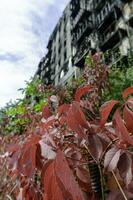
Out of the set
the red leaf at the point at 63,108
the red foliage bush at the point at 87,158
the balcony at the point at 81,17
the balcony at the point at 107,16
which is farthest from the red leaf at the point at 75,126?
the balcony at the point at 81,17

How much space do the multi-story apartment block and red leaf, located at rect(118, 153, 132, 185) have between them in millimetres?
16468

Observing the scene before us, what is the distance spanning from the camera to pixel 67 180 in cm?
65

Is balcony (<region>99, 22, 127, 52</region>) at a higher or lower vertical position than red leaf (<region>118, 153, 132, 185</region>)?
higher

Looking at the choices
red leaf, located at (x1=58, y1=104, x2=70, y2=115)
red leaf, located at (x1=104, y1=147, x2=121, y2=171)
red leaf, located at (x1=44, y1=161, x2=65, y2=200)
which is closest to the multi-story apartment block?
red leaf, located at (x1=58, y1=104, x2=70, y2=115)

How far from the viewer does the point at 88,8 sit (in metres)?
32.2

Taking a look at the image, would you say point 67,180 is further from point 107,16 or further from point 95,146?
point 107,16

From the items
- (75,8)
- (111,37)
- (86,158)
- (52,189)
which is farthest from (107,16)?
(52,189)

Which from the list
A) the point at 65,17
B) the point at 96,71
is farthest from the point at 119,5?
the point at 96,71

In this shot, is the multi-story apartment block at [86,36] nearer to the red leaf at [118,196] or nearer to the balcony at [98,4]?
the balcony at [98,4]

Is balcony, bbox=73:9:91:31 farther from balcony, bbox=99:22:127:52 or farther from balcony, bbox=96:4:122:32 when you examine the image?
balcony, bbox=99:22:127:52

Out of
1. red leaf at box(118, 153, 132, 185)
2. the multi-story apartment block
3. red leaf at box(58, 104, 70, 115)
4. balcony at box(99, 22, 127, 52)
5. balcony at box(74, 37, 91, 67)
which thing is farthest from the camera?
balcony at box(74, 37, 91, 67)

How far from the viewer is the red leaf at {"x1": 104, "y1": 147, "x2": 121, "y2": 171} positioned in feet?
2.60

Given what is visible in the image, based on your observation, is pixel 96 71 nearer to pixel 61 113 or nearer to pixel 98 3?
pixel 61 113

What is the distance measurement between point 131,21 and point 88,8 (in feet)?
34.4
